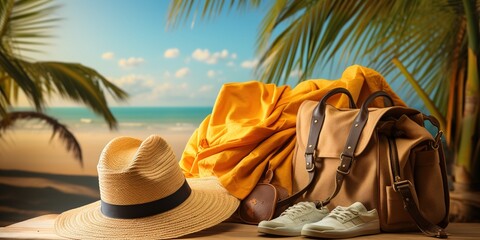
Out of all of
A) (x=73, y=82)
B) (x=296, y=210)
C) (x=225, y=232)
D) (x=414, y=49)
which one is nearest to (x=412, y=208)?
(x=296, y=210)

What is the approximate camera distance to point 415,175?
167cm

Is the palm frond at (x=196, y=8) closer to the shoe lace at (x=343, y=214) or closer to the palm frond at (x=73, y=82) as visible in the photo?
the palm frond at (x=73, y=82)

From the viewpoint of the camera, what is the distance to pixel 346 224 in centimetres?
156

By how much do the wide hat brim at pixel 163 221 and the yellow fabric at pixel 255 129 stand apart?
0.08 meters

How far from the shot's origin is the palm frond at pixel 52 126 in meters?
4.46

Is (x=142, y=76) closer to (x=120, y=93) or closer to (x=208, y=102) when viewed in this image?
(x=120, y=93)

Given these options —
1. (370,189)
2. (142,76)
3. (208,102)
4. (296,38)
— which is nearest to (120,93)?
(142,76)

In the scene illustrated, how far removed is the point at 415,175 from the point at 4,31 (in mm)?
3383

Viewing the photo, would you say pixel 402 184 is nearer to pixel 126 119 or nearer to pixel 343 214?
pixel 343 214

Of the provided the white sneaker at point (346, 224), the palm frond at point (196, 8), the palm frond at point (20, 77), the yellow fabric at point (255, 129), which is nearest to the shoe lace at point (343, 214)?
the white sneaker at point (346, 224)

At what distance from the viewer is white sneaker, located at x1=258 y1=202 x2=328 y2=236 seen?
1577mm

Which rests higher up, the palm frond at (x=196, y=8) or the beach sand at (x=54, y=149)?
the palm frond at (x=196, y=8)

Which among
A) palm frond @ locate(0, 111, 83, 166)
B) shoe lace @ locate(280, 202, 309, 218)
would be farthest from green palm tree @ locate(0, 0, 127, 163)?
shoe lace @ locate(280, 202, 309, 218)

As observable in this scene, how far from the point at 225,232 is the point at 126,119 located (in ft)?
9.90
